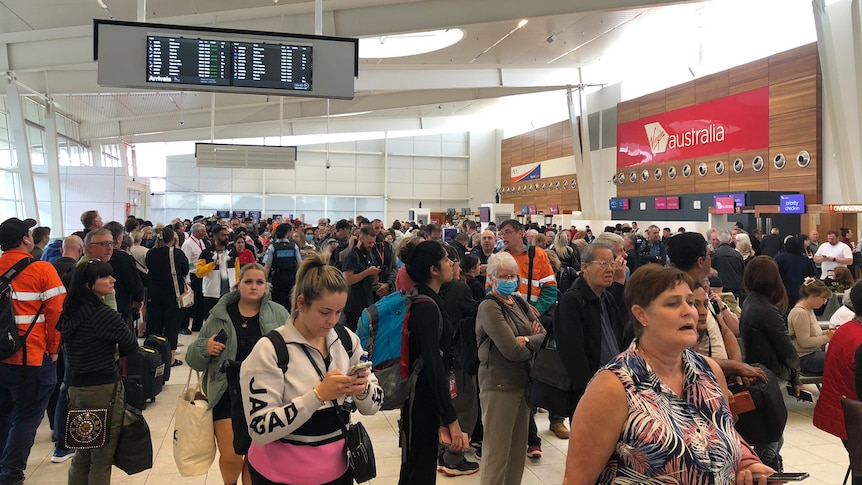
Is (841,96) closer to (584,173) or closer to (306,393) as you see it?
(584,173)

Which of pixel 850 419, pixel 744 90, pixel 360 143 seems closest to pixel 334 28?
pixel 850 419

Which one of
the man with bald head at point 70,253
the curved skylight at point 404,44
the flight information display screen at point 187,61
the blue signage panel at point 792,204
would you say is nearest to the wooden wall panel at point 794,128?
the blue signage panel at point 792,204

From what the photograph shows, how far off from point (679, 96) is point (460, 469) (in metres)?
17.1

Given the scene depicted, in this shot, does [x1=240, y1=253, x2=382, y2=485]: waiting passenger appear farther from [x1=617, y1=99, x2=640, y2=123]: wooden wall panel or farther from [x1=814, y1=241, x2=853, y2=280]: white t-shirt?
[x1=617, y1=99, x2=640, y2=123]: wooden wall panel

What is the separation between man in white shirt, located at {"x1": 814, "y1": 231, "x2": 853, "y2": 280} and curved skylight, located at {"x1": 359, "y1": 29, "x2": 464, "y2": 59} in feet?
30.0

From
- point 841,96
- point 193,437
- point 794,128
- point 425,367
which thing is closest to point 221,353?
point 193,437

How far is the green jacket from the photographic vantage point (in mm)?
3102

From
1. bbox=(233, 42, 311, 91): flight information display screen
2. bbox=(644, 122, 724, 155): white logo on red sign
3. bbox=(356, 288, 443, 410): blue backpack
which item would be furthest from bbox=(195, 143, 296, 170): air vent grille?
bbox=(644, 122, 724, 155): white logo on red sign

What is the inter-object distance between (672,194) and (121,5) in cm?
1643

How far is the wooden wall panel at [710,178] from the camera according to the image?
650 inches

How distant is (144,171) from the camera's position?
96.8ft

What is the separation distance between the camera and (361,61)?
559 inches

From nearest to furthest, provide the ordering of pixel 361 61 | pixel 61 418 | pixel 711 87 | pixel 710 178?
pixel 61 418, pixel 361 61, pixel 711 87, pixel 710 178

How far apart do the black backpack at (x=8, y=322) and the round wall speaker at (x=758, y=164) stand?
1656 centimetres
